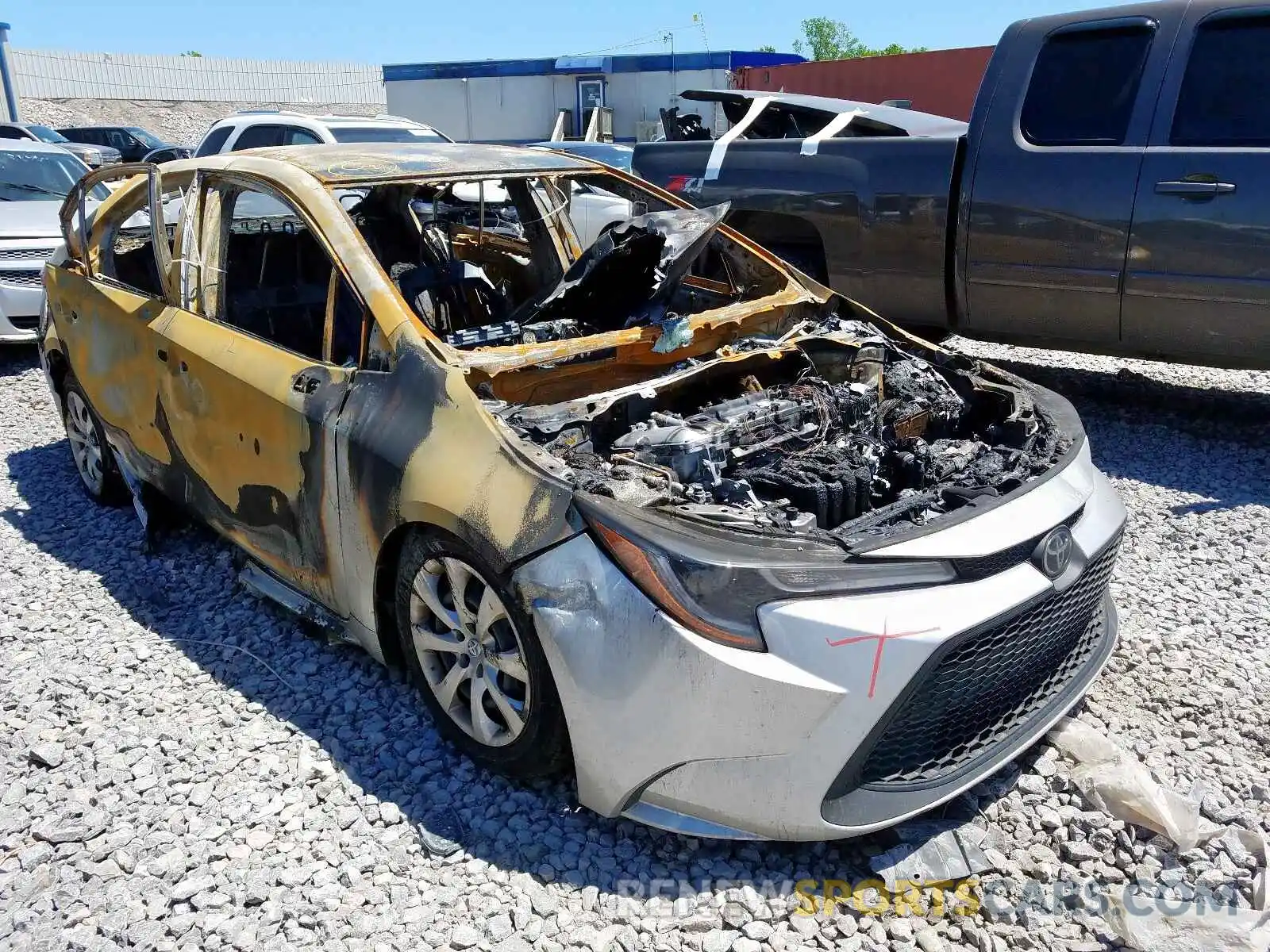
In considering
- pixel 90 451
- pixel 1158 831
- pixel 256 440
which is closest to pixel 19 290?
pixel 90 451

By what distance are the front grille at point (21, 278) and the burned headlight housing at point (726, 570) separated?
6844 millimetres

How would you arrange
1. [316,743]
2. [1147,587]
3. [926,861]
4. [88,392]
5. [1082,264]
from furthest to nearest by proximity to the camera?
[1082,264], [88,392], [1147,587], [316,743], [926,861]

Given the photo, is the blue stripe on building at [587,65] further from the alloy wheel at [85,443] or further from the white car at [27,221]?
the alloy wheel at [85,443]

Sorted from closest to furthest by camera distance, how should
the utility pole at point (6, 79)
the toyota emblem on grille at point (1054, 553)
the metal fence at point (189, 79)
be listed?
the toyota emblem on grille at point (1054, 553) → the utility pole at point (6, 79) → the metal fence at point (189, 79)

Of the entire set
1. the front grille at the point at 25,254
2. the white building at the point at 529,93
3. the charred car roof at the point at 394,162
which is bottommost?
the front grille at the point at 25,254

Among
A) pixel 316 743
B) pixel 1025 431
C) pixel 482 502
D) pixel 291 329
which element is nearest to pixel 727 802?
pixel 482 502

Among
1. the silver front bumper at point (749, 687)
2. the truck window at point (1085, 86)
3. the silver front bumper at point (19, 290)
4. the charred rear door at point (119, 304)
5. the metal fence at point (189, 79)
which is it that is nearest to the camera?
the silver front bumper at point (749, 687)

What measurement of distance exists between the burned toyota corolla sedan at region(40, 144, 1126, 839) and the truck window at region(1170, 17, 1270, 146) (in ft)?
7.91

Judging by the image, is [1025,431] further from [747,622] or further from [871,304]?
[871,304]

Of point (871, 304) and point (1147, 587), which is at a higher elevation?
point (871, 304)

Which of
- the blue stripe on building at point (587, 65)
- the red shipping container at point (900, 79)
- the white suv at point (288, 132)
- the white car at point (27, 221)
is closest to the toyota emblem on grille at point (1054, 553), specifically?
the white car at point (27, 221)

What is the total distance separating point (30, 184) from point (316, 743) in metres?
7.92

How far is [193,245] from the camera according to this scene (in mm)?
3590

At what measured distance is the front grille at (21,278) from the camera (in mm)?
7242
